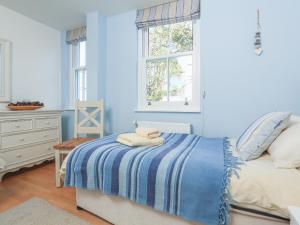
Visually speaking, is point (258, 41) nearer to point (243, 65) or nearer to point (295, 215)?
point (243, 65)

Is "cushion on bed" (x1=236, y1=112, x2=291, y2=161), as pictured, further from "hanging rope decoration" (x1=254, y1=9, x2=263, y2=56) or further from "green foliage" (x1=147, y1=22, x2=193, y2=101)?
"green foliage" (x1=147, y1=22, x2=193, y2=101)

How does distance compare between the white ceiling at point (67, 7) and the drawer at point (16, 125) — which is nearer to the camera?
the drawer at point (16, 125)

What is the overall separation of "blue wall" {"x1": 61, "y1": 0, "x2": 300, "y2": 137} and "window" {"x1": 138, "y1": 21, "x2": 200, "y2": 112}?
0.17 meters

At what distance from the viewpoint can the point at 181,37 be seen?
246 centimetres

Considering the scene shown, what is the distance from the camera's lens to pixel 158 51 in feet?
8.59

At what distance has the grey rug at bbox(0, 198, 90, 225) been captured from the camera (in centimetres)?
142

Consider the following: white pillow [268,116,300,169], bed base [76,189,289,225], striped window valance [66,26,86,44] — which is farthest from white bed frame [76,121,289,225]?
striped window valance [66,26,86,44]

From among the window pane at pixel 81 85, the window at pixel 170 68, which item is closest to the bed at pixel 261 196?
the window at pixel 170 68

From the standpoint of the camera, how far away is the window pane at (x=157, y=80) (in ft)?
8.42

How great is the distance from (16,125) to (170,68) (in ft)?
7.38

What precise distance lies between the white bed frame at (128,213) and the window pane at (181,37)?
6.70 ft

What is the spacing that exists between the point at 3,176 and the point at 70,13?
8.30ft

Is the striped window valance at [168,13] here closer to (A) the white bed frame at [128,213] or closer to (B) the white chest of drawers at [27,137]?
(B) the white chest of drawers at [27,137]

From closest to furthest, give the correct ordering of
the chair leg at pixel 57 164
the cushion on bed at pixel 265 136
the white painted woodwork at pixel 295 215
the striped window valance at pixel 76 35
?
1. the white painted woodwork at pixel 295 215
2. the cushion on bed at pixel 265 136
3. the chair leg at pixel 57 164
4. the striped window valance at pixel 76 35
